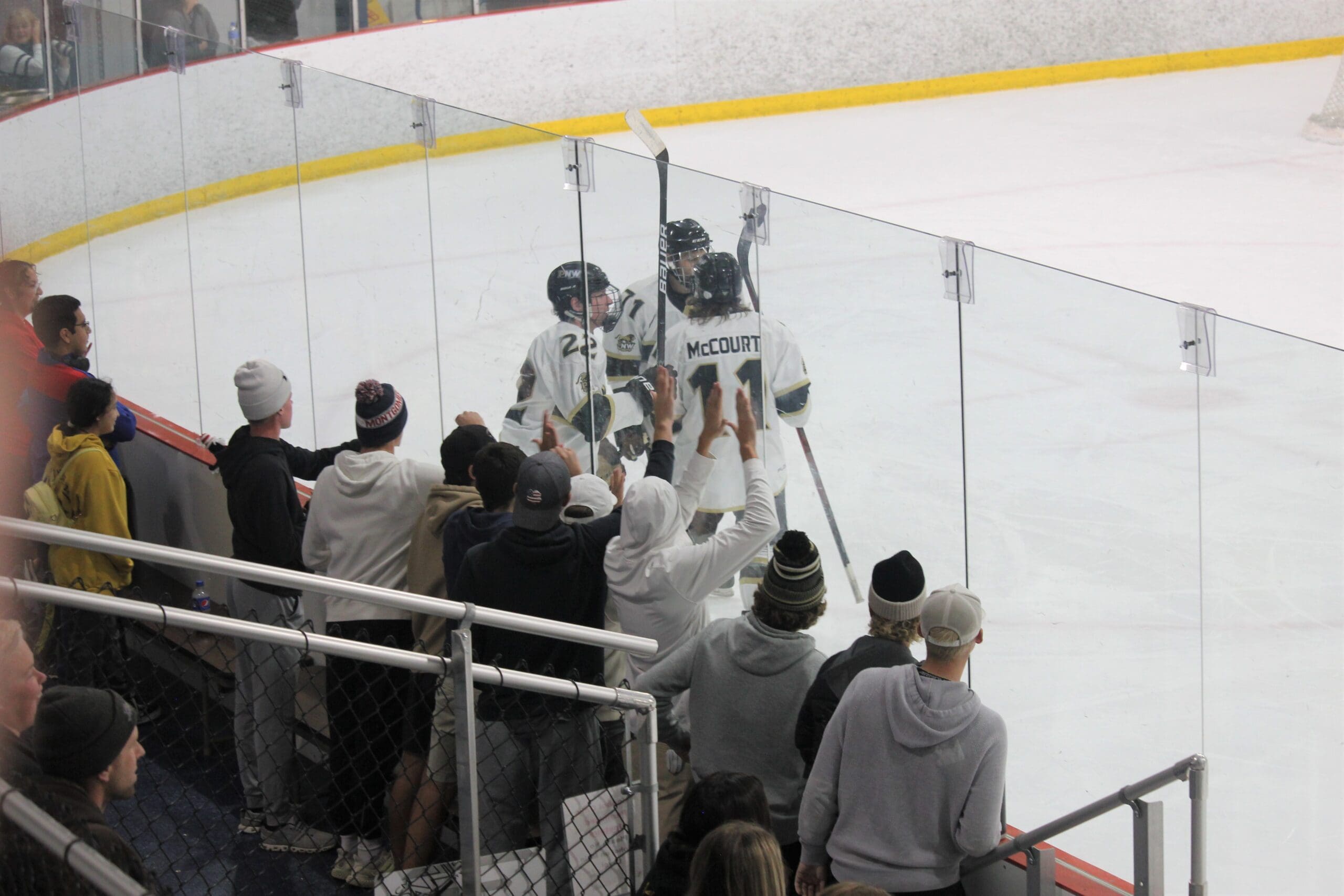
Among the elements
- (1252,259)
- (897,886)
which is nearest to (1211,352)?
(897,886)

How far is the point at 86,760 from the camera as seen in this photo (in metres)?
1.68

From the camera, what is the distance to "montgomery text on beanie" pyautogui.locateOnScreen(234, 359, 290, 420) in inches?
119

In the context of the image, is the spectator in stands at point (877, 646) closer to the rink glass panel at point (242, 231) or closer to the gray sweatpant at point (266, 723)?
the gray sweatpant at point (266, 723)

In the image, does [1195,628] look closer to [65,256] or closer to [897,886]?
[897,886]

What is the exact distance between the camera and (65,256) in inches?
179

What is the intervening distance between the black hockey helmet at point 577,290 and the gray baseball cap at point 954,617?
1420mm

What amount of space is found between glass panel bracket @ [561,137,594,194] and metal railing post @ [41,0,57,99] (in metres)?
2.30

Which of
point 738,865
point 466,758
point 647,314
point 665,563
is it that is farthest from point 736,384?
point 738,865

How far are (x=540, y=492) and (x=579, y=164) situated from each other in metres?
1.24

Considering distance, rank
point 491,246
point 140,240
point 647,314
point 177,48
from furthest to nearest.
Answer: point 140,240
point 177,48
point 491,246
point 647,314

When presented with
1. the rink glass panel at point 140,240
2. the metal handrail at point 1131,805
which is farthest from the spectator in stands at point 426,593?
the rink glass panel at point 140,240

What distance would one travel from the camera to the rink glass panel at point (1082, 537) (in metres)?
2.70

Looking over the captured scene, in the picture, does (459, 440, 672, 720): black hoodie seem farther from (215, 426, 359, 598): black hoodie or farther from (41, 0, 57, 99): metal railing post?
(41, 0, 57, 99): metal railing post

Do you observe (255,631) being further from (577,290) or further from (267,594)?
(577,290)
